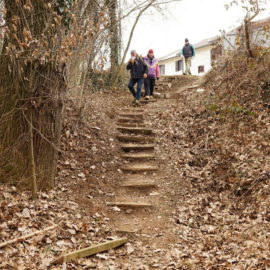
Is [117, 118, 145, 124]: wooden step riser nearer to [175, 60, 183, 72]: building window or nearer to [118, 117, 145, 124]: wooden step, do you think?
[118, 117, 145, 124]: wooden step

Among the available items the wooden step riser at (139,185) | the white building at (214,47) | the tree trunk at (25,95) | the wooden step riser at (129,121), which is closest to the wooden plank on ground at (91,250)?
the tree trunk at (25,95)

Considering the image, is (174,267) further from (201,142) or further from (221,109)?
(221,109)

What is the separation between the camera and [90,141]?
27.5 ft

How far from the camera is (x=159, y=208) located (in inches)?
255

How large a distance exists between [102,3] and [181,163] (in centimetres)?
472

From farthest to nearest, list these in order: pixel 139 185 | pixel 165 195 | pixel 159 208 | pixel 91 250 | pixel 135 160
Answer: pixel 135 160
pixel 139 185
pixel 165 195
pixel 159 208
pixel 91 250

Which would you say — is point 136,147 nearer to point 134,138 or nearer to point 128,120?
point 134,138

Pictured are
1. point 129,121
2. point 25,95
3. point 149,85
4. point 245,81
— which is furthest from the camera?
point 149,85

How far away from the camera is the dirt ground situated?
4.63 meters

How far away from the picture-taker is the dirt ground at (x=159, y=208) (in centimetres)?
463

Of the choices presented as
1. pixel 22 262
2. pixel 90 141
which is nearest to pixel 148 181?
pixel 90 141

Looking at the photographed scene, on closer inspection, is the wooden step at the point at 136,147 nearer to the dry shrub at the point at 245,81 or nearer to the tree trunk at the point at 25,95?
the dry shrub at the point at 245,81

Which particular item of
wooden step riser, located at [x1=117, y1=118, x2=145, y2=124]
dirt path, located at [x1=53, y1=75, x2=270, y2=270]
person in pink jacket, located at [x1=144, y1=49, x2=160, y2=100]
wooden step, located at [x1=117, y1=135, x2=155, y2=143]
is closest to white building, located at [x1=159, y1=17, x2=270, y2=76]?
person in pink jacket, located at [x1=144, y1=49, x2=160, y2=100]

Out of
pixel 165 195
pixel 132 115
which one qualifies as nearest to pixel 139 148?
pixel 165 195
